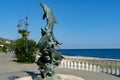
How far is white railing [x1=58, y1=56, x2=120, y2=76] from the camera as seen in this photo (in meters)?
13.8

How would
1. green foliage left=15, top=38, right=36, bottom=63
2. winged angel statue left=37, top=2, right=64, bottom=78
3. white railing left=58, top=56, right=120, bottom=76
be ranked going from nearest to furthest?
1. winged angel statue left=37, top=2, right=64, bottom=78
2. white railing left=58, top=56, right=120, bottom=76
3. green foliage left=15, top=38, right=36, bottom=63

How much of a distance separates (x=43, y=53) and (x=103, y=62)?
543 cm

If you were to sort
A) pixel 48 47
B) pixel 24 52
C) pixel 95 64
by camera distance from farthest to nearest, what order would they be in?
1. pixel 24 52
2. pixel 95 64
3. pixel 48 47

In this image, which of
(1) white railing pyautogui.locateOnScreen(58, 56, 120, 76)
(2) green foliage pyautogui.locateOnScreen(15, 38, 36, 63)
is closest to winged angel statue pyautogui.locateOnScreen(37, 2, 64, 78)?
(1) white railing pyautogui.locateOnScreen(58, 56, 120, 76)

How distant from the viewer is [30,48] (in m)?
25.2

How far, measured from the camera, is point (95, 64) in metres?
15.1

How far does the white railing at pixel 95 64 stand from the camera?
13.8m

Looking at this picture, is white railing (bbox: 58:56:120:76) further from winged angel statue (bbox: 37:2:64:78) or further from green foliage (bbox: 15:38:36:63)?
green foliage (bbox: 15:38:36:63)

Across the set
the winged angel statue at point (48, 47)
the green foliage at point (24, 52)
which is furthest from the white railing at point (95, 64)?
the green foliage at point (24, 52)

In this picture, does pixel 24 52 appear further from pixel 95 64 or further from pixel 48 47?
pixel 48 47

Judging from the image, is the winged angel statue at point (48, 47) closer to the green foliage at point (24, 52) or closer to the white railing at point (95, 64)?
the white railing at point (95, 64)

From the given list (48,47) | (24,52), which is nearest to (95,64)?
(48,47)

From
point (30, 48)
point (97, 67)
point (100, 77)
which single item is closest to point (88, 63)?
point (97, 67)

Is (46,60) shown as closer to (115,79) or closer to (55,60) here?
(55,60)
